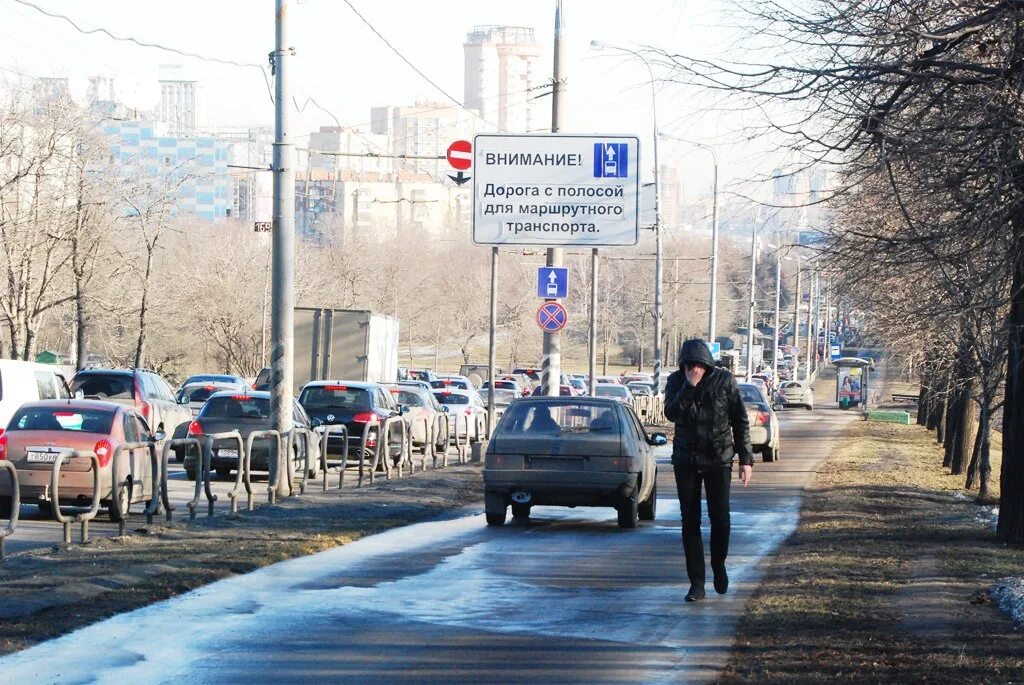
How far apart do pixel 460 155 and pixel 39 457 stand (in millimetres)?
17080

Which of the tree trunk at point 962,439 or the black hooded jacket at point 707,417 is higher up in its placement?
the black hooded jacket at point 707,417

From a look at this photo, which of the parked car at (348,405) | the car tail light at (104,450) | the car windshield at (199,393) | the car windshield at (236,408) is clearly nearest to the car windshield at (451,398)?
the car windshield at (199,393)

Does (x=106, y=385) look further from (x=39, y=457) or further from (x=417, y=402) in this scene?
(x=39, y=457)

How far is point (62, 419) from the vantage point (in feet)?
57.4

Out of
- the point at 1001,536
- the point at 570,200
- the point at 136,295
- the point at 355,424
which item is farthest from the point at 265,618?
the point at 136,295

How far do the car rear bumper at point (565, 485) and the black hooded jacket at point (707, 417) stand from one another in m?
5.60

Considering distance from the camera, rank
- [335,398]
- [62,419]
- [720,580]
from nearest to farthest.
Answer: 1. [720,580]
2. [62,419]
3. [335,398]

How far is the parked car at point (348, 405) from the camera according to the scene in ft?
94.6

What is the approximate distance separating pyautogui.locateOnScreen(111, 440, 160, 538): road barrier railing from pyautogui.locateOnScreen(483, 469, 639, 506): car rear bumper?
357 cm

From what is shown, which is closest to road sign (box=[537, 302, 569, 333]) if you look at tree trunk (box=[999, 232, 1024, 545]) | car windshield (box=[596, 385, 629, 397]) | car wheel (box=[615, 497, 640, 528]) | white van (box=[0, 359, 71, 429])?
white van (box=[0, 359, 71, 429])

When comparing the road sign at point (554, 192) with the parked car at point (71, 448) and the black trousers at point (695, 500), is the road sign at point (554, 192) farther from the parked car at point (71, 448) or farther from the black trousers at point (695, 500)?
the black trousers at point (695, 500)

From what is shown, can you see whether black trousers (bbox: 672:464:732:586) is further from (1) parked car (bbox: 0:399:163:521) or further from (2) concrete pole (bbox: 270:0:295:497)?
(2) concrete pole (bbox: 270:0:295:497)

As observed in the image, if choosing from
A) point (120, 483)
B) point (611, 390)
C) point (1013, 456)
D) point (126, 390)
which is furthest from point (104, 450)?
point (611, 390)

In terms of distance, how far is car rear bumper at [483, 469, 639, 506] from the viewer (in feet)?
54.5
